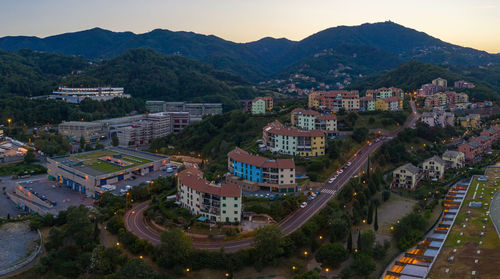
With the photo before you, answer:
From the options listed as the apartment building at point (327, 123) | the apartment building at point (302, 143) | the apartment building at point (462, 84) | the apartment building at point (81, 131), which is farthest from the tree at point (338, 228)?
the apartment building at point (462, 84)

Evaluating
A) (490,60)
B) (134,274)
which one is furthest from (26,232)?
A: (490,60)

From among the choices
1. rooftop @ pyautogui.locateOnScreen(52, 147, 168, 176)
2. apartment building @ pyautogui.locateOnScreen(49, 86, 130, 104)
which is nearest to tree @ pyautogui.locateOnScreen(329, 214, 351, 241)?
rooftop @ pyautogui.locateOnScreen(52, 147, 168, 176)

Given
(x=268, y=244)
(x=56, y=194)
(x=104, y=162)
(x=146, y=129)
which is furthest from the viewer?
(x=146, y=129)

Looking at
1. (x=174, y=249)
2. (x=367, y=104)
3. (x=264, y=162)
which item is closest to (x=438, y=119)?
(x=367, y=104)

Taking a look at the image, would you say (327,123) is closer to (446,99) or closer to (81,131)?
(446,99)

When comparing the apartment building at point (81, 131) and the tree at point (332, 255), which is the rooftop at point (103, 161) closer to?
the apartment building at point (81, 131)

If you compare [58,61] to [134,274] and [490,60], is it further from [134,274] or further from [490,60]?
[490,60]
